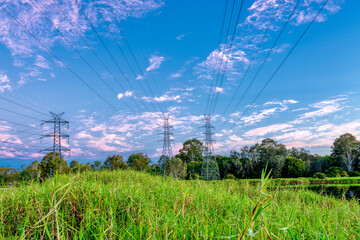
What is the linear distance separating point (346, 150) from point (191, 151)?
37.6 meters

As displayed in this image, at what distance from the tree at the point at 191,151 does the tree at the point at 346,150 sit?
33.0 metres

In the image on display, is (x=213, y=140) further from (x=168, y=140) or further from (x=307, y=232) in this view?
(x=307, y=232)

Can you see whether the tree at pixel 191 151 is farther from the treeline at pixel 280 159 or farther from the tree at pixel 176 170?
the tree at pixel 176 170

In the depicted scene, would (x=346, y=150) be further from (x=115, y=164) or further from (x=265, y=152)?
(x=115, y=164)

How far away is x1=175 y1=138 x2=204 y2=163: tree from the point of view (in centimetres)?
5306

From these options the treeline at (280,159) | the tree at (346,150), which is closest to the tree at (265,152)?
the treeline at (280,159)

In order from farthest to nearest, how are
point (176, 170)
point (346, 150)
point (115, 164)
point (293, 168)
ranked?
point (346, 150)
point (293, 168)
point (115, 164)
point (176, 170)

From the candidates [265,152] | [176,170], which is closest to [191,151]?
[265,152]

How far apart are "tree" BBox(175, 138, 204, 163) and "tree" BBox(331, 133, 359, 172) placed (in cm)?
3301

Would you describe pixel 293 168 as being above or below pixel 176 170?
below

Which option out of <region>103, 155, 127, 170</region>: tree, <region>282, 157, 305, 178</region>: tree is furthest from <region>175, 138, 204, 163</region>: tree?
<region>103, 155, 127, 170</region>: tree

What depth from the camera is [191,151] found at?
2124 inches

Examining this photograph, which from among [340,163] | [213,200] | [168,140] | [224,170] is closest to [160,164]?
[168,140]

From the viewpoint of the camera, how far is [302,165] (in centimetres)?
4703
